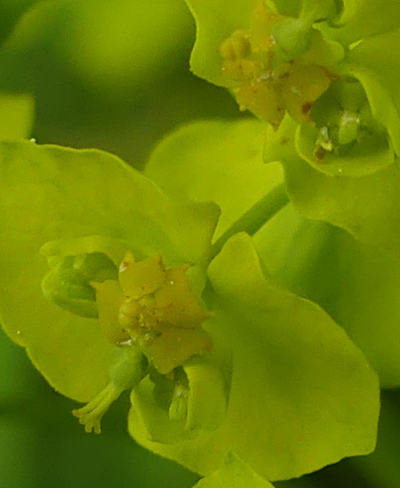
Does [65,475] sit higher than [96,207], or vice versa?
[96,207]

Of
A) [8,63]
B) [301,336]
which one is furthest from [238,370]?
[8,63]

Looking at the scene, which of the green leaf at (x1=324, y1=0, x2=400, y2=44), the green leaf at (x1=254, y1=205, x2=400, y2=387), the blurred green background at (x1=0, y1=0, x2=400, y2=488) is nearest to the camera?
the green leaf at (x1=324, y1=0, x2=400, y2=44)

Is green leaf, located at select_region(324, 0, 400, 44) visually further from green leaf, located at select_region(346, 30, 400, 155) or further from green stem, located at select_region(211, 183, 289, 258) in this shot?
green stem, located at select_region(211, 183, 289, 258)

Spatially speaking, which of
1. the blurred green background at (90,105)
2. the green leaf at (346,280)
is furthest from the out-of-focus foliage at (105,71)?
the green leaf at (346,280)

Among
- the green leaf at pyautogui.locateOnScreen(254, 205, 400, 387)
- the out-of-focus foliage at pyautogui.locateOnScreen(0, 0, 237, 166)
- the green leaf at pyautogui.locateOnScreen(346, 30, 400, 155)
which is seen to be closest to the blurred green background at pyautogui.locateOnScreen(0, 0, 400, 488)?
the out-of-focus foliage at pyautogui.locateOnScreen(0, 0, 237, 166)

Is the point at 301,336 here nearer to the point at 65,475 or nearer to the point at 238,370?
the point at 238,370

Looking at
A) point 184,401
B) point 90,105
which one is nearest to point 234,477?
point 184,401
